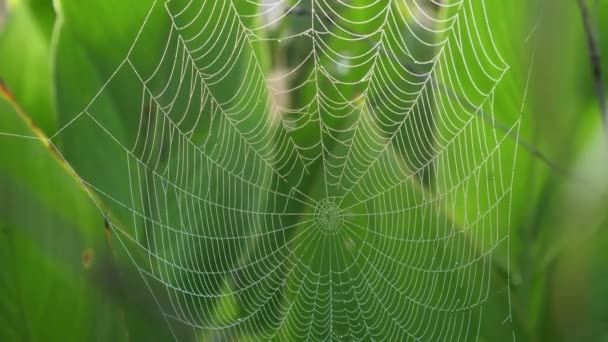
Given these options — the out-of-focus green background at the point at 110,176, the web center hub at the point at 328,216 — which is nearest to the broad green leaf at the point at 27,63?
the out-of-focus green background at the point at 110,176

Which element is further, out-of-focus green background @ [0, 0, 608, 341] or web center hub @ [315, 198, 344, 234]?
web center hub @ [315, 198, 344, 234]

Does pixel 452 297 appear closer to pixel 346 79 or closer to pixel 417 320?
pixel 417 320

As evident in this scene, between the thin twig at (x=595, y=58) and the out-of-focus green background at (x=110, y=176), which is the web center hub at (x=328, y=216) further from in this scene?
the thin twig at (x=595, y=58)

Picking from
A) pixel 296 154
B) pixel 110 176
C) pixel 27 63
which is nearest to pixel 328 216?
pixel 296 154

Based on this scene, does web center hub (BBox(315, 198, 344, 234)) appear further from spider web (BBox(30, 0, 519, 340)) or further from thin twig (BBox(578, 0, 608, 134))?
thin twig (BBox(578, 0, 608, 134))

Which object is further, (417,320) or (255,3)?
(417,320)

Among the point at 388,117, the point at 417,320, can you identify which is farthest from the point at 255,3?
the point at 417,320

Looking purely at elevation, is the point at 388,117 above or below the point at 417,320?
above

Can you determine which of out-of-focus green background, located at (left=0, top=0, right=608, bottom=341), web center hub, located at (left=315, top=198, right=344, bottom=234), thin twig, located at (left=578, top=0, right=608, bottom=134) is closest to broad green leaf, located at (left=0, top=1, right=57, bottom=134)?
out-of-focus green background, located at (left=0, top=0, right=608, bottom=341)
